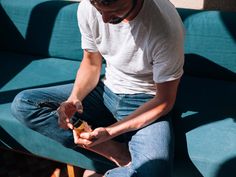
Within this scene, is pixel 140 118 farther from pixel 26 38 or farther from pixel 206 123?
pixel 26 38

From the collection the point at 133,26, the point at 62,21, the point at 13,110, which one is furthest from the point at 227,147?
the point at 62,21

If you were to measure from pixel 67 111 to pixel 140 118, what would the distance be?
0.97ft

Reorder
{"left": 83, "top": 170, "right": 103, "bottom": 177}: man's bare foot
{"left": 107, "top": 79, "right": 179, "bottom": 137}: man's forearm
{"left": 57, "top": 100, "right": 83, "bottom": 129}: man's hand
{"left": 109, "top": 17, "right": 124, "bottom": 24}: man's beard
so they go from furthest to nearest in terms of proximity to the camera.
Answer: {"left": 83, "top": 170, "right": 103, "bottom": 177}: man's bare foot
{"left": 57, "top": 100, "right": 83, "bottom": 129}: man's hand
{"left": 107, "top": 79, "right": 179, "bottom": 137}: man's forearm
{"left": 109, "top": 17, "right": 124, "bottom": 24}: man's beard

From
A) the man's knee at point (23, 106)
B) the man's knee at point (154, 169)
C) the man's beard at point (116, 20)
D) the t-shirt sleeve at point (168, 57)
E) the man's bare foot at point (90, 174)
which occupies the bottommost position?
the man's bare foot at point (90, 174)

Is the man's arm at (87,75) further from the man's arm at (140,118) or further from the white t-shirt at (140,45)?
the man's arm at (140,118)

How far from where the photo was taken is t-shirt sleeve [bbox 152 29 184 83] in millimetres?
1431

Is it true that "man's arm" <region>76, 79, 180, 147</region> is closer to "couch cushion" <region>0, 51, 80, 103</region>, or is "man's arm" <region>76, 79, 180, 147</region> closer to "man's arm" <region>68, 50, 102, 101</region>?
"man's arm" <region>68, 50, 102, 101</region>

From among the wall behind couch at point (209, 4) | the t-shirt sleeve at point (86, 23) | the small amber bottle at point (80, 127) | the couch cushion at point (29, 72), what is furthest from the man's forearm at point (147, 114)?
the wall behind couch at point (209, 4)

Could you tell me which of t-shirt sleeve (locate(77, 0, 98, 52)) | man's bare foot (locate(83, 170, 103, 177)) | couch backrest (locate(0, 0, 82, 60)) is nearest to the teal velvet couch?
couch backrest (locate(0, 0, 82, 60))

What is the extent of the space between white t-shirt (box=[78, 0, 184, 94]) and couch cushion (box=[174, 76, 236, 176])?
0.82ft

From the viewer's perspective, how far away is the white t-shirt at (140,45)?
144 cm

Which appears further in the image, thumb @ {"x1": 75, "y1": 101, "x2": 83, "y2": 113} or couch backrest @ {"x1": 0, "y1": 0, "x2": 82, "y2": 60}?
couch backrest @ {"x1": 0, "y1": 0, "x2": 82, "y2": 60}

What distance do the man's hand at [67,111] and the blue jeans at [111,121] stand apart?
0.04 metres

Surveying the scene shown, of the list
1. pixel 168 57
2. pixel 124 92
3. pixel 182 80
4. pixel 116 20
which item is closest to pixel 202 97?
pixel 182 80
